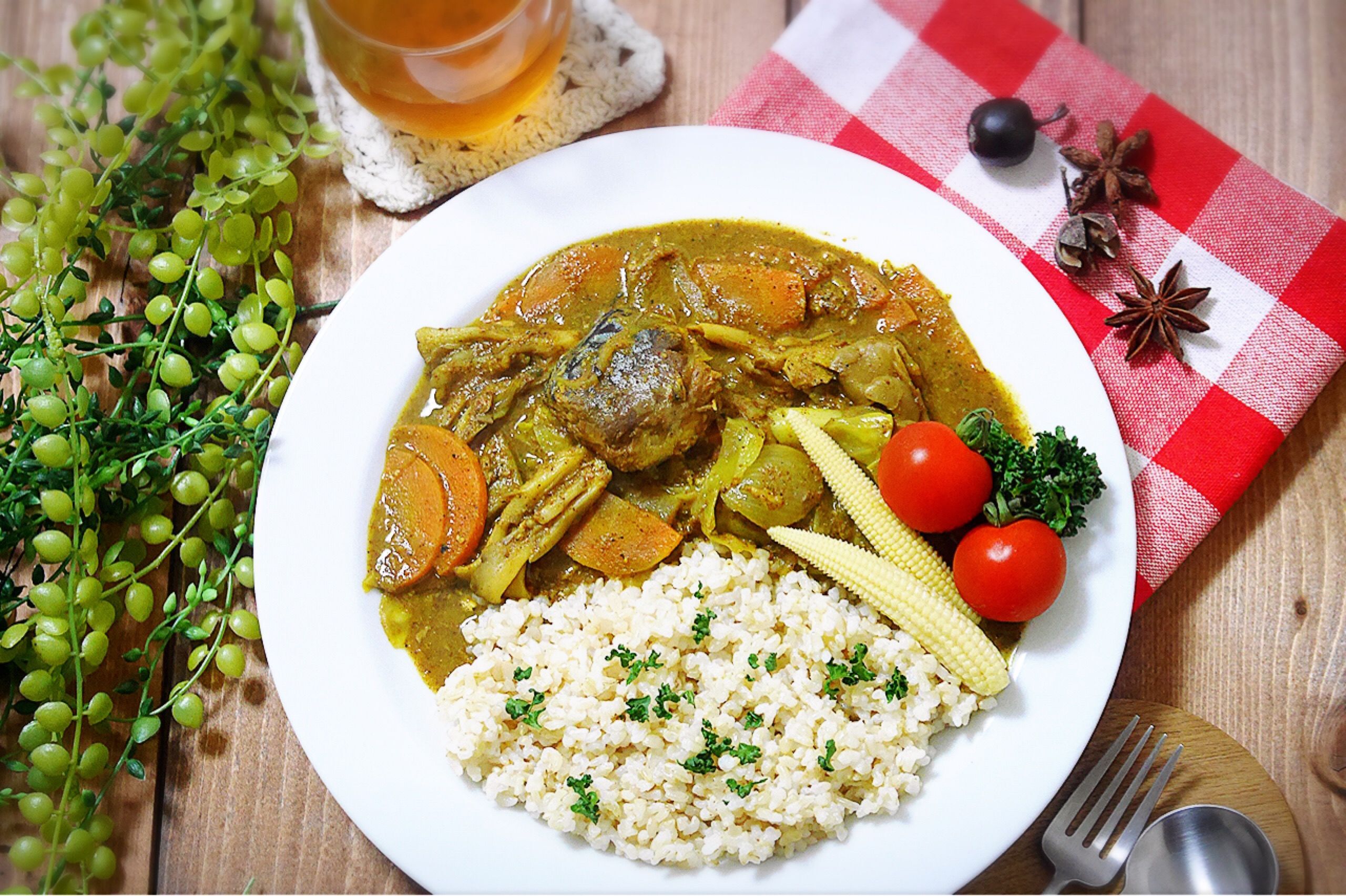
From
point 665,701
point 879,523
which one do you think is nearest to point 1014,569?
point 879,523

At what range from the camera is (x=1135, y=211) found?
4.11m

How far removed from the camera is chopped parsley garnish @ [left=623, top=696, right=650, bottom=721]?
3418mm

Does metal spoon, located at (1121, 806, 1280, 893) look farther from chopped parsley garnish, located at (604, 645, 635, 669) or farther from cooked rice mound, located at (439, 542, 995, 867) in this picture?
chopped parsley garnish, located at (604, 645, 635, 669)

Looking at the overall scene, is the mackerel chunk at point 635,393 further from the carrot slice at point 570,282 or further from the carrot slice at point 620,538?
the carrot slice at point 570,282

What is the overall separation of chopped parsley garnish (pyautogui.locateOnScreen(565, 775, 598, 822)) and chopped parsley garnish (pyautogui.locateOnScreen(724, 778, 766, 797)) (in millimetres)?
463

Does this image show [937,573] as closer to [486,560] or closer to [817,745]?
[817,745]

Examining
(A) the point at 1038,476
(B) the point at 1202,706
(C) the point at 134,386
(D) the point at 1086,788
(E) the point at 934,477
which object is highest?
(A) the point at 1038,476

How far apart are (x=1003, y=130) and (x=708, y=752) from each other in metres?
2.68

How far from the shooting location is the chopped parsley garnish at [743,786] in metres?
3.37

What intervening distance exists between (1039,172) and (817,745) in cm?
252

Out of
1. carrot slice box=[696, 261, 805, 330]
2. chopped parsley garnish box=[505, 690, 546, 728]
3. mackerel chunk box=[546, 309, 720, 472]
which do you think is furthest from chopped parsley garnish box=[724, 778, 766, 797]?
carrot slice box=[696, 261, 805, 330]

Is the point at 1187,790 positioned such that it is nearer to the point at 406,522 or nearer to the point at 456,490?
the point at 456,490

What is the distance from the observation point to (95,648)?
11.9 feet

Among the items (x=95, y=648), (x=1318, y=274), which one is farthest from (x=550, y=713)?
(x=1318, y=274)
